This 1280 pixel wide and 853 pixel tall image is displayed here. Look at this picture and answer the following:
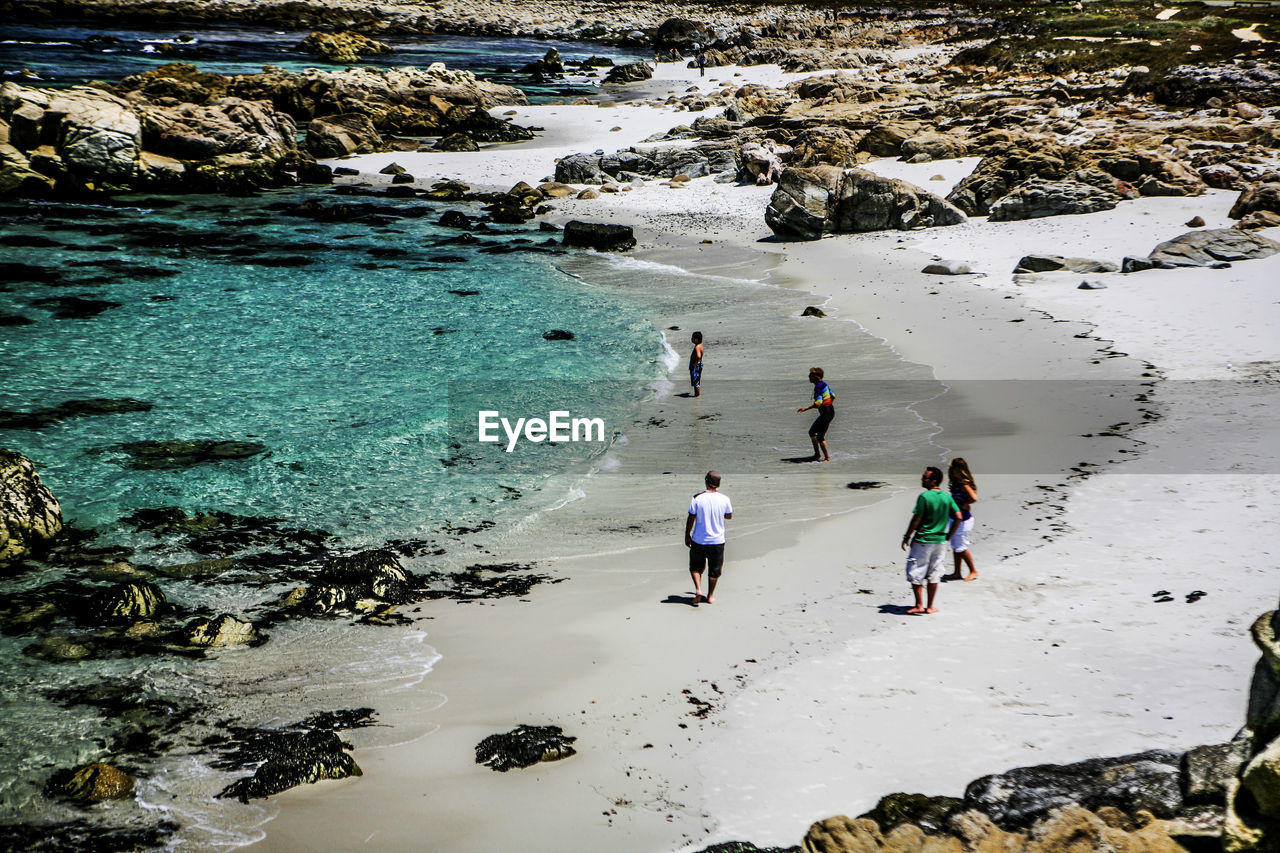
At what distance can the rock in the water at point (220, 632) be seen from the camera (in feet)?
34.6

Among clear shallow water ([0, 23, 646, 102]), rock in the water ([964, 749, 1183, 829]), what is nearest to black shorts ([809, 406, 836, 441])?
rock in the water ([964, 749, 1183, 829])

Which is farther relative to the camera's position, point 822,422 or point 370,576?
point 822,422

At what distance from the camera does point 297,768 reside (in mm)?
7902

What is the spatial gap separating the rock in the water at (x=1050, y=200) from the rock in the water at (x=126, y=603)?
1088 inches

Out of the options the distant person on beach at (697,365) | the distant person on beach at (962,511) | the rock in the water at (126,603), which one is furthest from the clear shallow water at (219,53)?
the distant person on beach at (962,511)

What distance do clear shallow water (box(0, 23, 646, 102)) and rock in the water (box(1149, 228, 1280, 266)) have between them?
47667mm

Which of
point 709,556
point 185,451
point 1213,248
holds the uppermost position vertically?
point 1213,248

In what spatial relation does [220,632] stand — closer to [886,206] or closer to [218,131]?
[886,206]

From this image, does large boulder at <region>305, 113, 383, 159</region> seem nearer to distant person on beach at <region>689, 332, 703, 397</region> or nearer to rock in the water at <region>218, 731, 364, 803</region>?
distant person on beach at <region>689, 332, 703, 397</region>

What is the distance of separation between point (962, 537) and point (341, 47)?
3032 inches

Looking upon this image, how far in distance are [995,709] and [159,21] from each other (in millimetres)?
106530

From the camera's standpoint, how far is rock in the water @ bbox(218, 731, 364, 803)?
782cm

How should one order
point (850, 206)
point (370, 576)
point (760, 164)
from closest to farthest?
point (370, 576), point (850, 206), point (760, 164)

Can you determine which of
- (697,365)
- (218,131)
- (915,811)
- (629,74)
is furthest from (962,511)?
(629,74)
